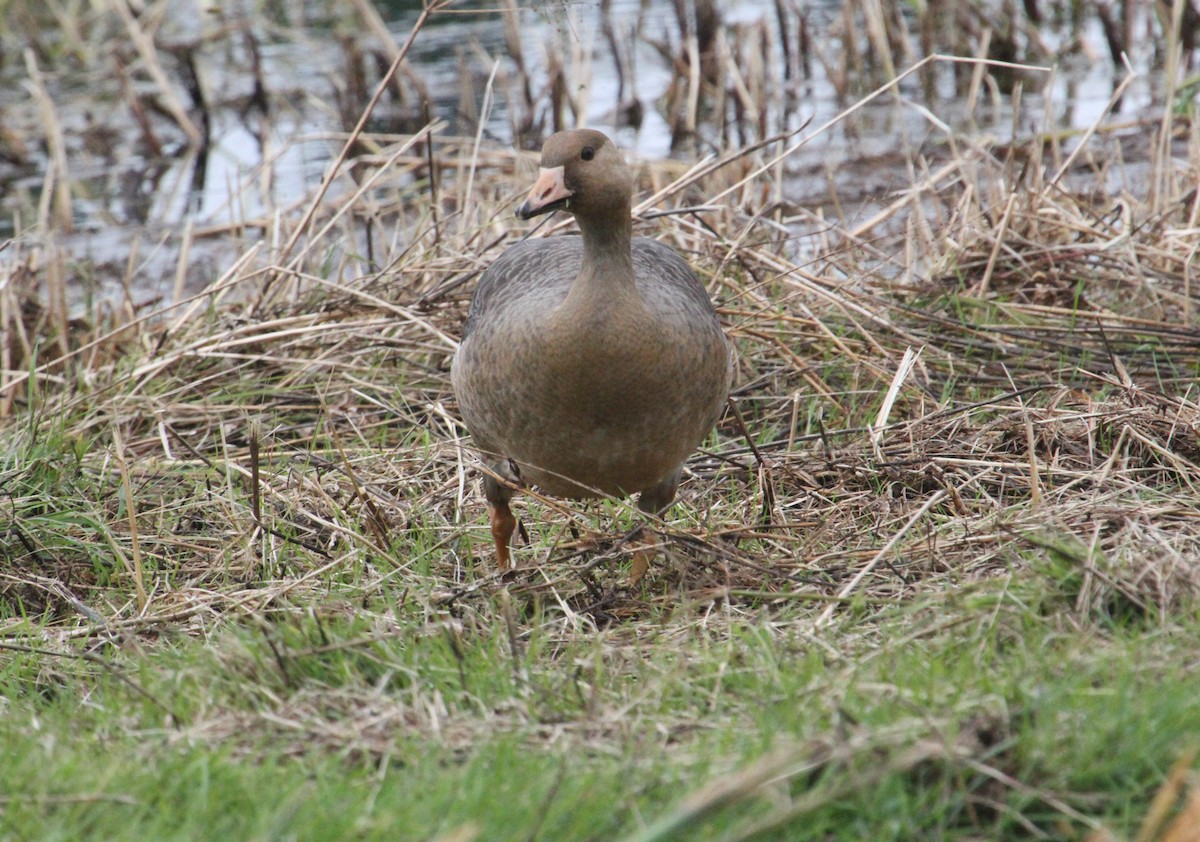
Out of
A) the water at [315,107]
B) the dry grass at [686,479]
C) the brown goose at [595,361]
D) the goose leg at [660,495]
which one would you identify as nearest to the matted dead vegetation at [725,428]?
the dry grass at [686,479]

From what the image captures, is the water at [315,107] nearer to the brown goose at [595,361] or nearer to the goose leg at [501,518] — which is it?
the goose leg at [501,518]

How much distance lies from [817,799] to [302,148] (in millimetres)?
9213

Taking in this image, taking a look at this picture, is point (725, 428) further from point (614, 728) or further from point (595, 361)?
point (614, 728)

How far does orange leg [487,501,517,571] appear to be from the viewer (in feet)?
14.7

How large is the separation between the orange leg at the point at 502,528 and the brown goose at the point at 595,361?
0.90 feet

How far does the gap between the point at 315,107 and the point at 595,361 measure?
8.80 meters

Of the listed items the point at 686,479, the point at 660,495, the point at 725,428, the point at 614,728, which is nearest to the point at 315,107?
the point at 725,428

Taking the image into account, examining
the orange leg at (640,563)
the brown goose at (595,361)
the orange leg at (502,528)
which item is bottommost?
the orange leg at (502,528)

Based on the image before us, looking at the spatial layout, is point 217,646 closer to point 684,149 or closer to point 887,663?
point 887,663

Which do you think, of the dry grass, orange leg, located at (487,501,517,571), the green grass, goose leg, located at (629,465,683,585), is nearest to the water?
the dry grass

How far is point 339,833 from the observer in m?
2.54

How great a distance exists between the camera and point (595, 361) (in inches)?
147

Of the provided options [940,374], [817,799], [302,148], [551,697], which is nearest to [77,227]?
[302,148]

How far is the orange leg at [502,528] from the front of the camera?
4474 millimetres
